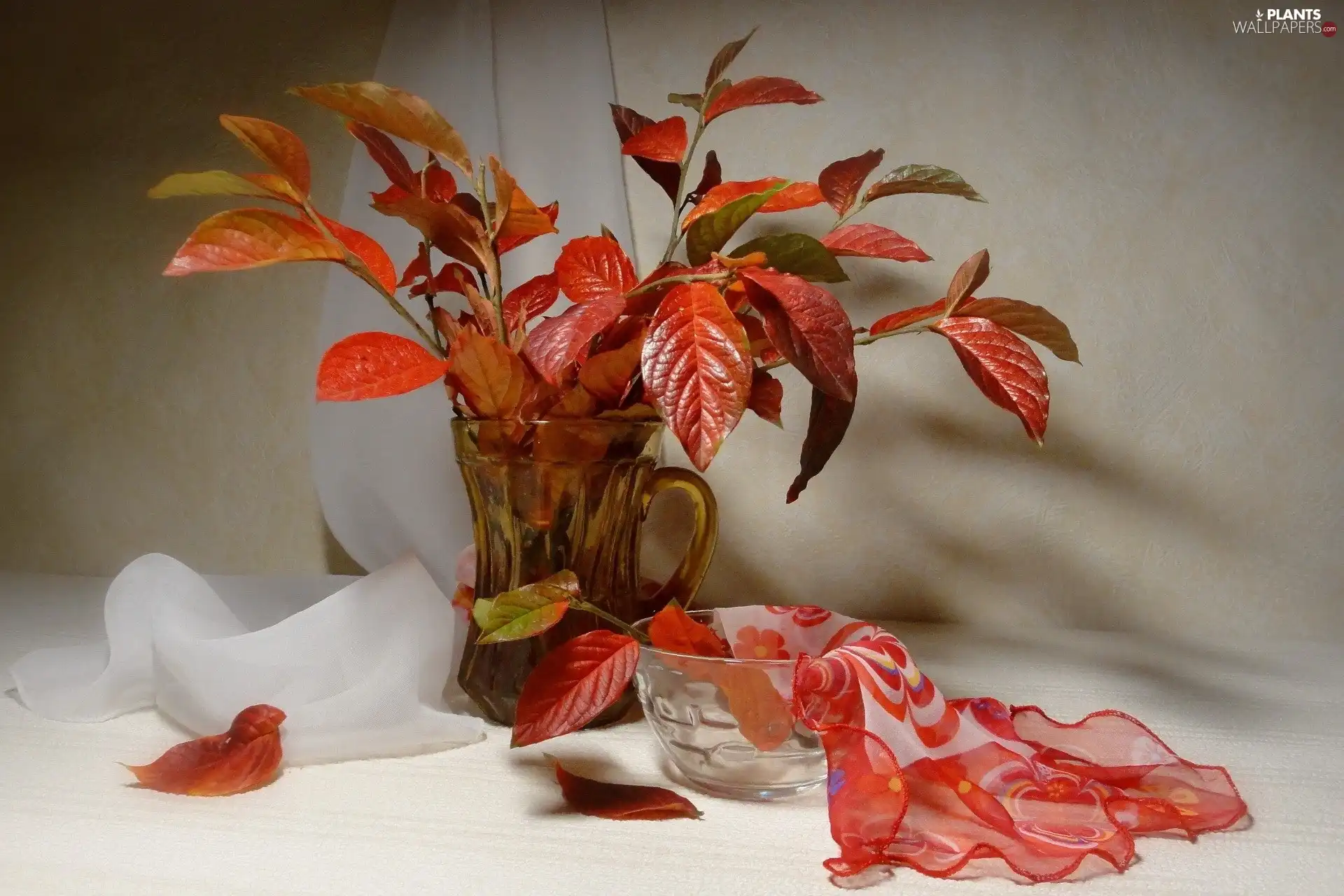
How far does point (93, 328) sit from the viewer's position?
112 centimetres

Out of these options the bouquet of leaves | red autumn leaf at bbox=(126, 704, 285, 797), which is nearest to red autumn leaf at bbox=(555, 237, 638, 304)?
the bouquet of leaves

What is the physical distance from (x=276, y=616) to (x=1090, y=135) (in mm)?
931

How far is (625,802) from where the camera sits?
524mm

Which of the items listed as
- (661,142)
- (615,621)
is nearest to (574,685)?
(615,621)

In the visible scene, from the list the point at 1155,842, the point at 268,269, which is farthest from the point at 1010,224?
the point at 268,269

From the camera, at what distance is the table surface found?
1.46 feet

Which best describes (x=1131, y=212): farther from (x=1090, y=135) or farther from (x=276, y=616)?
(x=276, y=616)

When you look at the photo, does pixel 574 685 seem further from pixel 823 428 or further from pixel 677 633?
pixel 823 428

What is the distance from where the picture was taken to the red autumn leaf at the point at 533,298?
673 millimetres

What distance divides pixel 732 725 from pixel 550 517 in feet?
0.61

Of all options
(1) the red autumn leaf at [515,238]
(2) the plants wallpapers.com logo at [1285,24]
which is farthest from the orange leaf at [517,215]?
(2) the plants wallpapers.com logo at [1285,24]

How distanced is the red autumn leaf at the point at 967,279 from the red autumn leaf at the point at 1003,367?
15mm

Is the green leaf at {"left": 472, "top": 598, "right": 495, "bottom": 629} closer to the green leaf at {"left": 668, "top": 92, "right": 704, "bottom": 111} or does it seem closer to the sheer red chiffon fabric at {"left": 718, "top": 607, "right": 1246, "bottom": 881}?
the sheer red chiffon fabric at {"left": 718, "top": 607, "right": 1246, "bottom": 881}

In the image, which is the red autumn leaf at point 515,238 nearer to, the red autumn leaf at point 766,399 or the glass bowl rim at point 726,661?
the red autumn leaf at point 766,399
